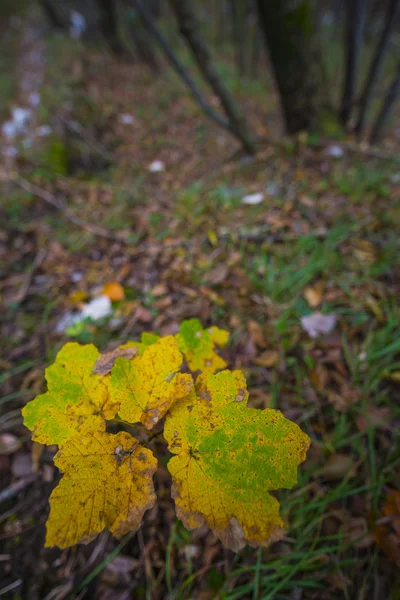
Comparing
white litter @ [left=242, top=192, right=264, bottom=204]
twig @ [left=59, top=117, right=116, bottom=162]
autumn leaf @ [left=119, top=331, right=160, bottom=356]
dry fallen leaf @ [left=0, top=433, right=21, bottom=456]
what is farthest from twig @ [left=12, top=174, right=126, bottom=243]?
autumn leaf @ [left=119, top=331, right=160, bottom=356]

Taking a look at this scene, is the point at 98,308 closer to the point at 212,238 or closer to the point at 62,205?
the point at 212,238

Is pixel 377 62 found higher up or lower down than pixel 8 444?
higher up

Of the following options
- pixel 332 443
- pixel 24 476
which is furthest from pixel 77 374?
pixel 332 443

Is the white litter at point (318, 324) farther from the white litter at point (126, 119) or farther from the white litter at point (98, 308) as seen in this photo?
the white litter at point (126, 119)

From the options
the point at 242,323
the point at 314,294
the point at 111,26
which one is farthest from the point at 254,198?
the point at 111,26

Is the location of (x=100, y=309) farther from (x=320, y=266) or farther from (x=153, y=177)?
(x=153, y=177)

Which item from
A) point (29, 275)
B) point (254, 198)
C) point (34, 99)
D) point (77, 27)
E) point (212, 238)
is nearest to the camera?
point (212, 238)

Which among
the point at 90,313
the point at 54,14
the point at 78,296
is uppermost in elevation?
the point at 54,14
